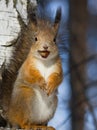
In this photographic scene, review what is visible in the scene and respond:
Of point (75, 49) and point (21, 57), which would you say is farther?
point (75, 49)

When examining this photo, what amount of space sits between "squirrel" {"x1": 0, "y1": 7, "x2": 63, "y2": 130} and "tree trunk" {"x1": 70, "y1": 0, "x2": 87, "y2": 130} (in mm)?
2723

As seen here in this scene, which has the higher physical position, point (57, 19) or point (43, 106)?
point (57, 19)

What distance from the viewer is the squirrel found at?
3254mm

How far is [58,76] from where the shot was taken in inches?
131

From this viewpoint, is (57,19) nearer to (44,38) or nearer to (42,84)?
(44,38)

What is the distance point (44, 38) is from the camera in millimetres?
3299

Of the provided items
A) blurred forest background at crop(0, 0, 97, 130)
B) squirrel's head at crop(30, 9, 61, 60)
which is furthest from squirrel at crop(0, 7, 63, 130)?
blurred forest background at crop(0, 0, 97, 130)

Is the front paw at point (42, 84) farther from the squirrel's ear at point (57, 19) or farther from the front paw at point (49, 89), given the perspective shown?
the squirrel's ear at point (57, 19)

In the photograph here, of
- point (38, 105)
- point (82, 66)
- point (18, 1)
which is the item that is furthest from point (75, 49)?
point (38, 105)

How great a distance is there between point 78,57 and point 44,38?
10.4 ft

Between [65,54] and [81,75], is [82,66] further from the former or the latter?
[65,54]

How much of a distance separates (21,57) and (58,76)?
27 cm

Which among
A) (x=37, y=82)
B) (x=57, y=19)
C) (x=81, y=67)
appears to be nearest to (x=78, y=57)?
(x=81, y=67)

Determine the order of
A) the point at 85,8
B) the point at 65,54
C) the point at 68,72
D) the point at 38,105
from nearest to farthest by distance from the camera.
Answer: the point at 38,105
the point at 65,54
the point at 68,72
the point at 85,8
